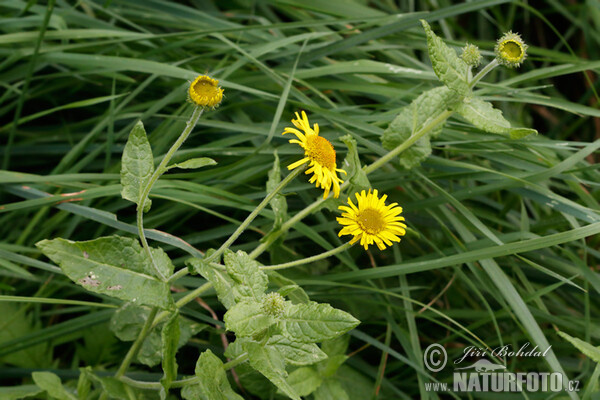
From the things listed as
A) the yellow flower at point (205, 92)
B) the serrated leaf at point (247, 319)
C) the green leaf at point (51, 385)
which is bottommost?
the green leaf at point (51, 385)

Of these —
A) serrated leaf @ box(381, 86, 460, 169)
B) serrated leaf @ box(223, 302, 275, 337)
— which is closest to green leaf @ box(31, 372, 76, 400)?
serrated leaf @ box(223, 302, 275, 337)

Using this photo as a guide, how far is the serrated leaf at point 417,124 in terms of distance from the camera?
1.42 meters

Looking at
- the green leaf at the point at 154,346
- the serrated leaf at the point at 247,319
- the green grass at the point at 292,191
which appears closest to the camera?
the serrated leaf at the point at 247,319

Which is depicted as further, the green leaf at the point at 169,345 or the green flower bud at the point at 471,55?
the green flower bud at the point at 471,55

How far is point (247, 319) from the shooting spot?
3.37ft

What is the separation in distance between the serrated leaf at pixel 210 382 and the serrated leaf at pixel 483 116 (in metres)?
0.79

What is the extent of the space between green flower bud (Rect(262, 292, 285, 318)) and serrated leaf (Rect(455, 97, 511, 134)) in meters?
0.61

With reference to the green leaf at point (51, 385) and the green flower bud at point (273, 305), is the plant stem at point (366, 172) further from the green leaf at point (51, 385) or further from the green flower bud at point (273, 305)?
the green leaf at point (51, 385)

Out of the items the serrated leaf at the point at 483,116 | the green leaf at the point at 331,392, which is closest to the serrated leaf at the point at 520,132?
the serrated leaf at the point at 483,116

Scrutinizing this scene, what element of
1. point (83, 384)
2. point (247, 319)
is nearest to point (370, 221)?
point (247, 319)

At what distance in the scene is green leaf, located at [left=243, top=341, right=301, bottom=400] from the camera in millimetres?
1019

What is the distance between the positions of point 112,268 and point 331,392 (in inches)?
26.0

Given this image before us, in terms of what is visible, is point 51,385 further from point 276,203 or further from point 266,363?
point 276,203

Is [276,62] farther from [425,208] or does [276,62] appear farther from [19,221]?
[19,221]
